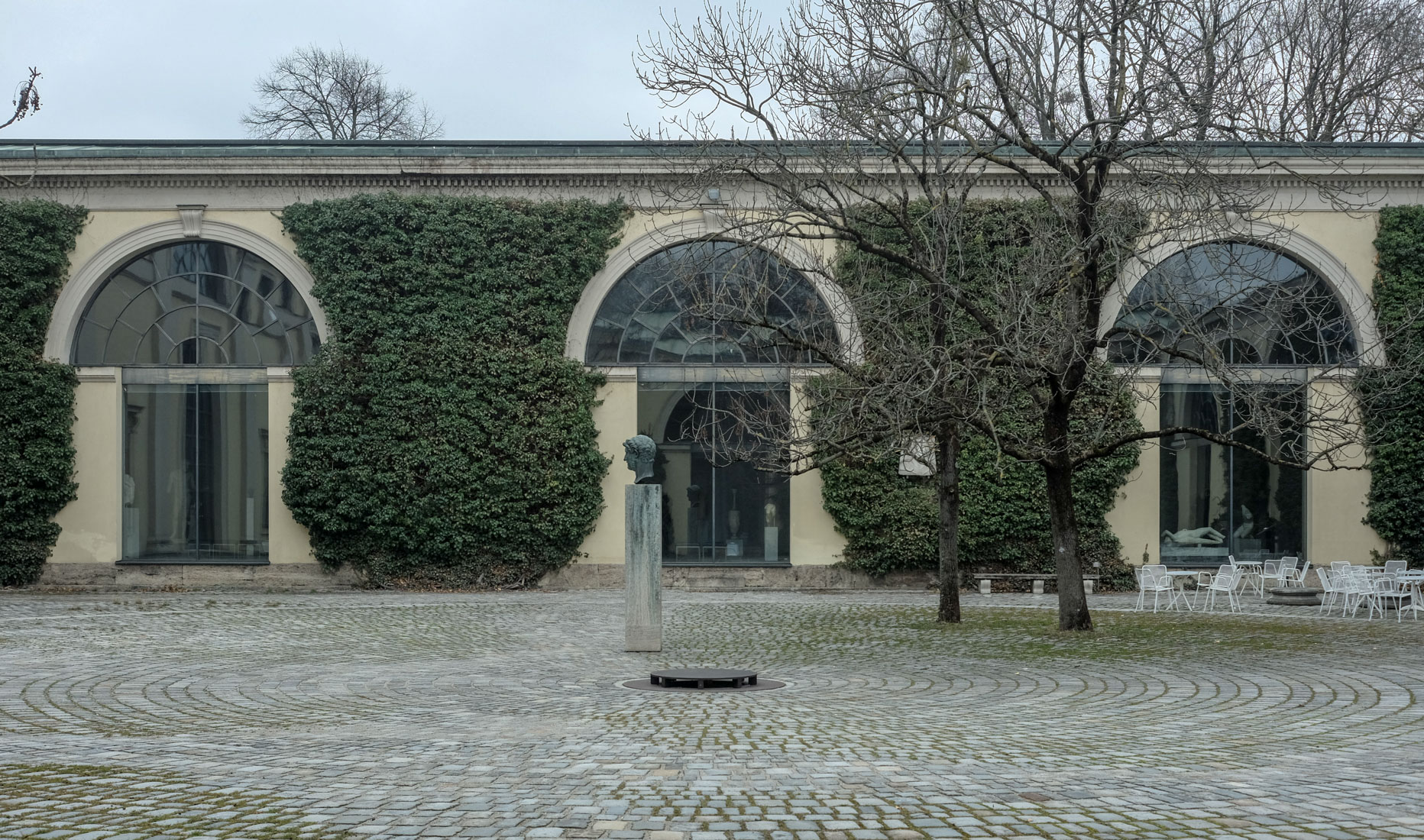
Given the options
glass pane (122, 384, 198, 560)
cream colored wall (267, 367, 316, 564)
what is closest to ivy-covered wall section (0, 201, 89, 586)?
glass pane (122, 384, 198, 560)

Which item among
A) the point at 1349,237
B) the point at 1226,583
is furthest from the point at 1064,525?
the point at 1349,237

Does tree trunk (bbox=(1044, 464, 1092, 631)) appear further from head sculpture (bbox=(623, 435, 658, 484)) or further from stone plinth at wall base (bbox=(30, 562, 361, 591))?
stone plinth at wall base (bbox=(30, 562, 361, 591))

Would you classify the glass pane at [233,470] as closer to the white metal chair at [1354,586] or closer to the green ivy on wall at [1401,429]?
the white metal chair at [1354,586]

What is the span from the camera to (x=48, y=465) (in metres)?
22.2

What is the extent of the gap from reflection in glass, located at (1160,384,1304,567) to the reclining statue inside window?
0.5 inches

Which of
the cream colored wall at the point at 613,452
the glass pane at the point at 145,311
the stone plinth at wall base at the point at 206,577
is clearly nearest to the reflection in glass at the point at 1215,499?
the cream colored wall at the point at 613,452

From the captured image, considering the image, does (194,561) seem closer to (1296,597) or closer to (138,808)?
(138,808)

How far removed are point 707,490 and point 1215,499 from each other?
9.19m

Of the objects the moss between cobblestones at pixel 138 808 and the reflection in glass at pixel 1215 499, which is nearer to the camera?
the moss between cobblestones at pixel 138 808

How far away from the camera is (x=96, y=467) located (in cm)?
2272

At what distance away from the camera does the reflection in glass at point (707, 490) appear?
2295 centimetres

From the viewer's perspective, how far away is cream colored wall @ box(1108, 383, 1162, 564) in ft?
74.6

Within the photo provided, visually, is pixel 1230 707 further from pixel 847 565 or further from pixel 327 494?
pixel 327 494

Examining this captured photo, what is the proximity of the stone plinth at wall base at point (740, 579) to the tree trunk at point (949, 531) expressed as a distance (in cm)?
639
